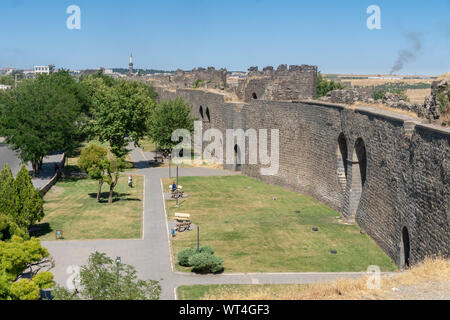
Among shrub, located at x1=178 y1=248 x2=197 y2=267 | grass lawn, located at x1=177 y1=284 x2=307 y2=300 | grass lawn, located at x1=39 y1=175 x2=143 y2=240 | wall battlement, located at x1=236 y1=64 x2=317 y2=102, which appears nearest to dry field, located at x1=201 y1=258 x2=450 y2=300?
grass lawn, located at x1=177 y1=284 x2=307 y2=300

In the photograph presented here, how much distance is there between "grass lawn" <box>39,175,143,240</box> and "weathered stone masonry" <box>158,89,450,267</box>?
30.1 feet

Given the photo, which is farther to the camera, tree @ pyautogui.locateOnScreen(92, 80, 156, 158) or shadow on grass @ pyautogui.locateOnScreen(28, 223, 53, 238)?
tree @ pyautogui.locateOnScreen(92, 80, 156, 158)

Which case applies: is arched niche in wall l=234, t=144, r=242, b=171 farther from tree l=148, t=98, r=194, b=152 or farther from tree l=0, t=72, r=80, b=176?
tree l=0, t=72, r=80, b=176

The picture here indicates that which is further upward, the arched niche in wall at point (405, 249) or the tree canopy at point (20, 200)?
the tree canopy at point (20, 200)

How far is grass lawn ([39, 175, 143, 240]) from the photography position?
21.7m

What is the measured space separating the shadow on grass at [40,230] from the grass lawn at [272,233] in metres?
5.56

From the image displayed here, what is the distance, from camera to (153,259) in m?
18.3

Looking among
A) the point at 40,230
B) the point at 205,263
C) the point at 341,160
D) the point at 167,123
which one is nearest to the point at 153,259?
the point at 205,263

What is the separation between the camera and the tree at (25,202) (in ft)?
65.1

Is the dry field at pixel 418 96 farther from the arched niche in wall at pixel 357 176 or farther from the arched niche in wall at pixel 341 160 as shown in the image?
the arched niche in wall at pixel 357 176

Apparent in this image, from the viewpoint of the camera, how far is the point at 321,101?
2828 centimetres

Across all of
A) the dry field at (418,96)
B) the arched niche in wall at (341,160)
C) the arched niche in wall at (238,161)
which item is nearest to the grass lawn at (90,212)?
the arched niche in wall at (238,161)
